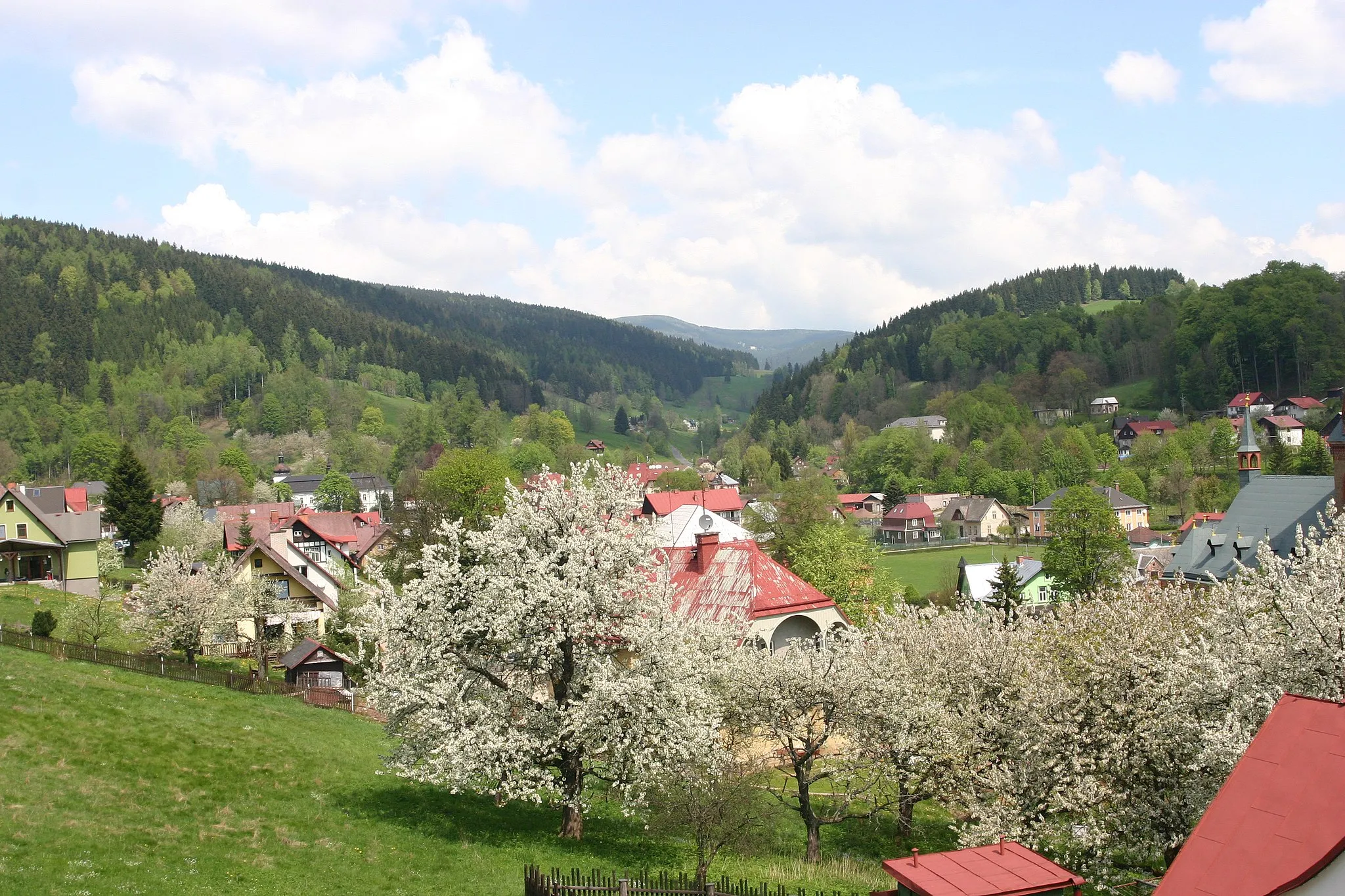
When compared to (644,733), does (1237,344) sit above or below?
above

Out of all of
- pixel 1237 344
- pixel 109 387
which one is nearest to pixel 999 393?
Result: pixel 1237 344

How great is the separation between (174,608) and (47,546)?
48.9ft

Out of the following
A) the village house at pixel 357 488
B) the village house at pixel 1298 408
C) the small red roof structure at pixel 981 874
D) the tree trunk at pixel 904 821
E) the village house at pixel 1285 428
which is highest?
the village house at pixel 1298 408

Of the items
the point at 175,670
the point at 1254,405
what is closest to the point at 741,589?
the point at 175,670

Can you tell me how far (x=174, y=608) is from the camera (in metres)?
41.4

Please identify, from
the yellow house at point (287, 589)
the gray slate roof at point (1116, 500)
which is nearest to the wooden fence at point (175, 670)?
the yellow house at point (287, 589)

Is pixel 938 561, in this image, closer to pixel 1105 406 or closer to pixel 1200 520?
pixel 1200 520

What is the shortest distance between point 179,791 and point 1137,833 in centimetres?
2167

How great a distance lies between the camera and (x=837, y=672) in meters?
25.3

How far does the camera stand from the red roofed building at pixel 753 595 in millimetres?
43250

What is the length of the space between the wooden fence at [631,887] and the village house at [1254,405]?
16470 centimetres

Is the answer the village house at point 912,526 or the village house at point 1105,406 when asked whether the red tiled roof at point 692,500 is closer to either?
the village house at point 912,526

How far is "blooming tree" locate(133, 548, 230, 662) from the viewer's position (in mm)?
40750

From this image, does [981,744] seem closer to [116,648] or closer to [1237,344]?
Result: [116,648]
